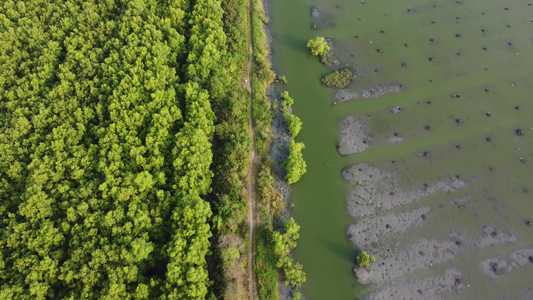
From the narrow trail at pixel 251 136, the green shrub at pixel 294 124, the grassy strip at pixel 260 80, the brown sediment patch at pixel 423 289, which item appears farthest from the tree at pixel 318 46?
the brown sediment patch at pixel 423 289

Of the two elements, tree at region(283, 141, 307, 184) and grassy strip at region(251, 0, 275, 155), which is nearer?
tree at region(283, 141, 307, 184)

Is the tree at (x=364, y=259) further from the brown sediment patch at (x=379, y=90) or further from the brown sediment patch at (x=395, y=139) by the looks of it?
the brown sediment patch at (x=379, y=90)

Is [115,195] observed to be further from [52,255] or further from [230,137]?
[230,137]

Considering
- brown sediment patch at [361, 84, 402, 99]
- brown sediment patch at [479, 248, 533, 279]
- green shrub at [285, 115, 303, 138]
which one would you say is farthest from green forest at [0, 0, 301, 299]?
brown sediment patch at [479, 248, 533, 279]

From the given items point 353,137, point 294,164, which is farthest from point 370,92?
point 294,164

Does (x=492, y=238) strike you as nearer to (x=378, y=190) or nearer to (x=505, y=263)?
(x=505, y=263)

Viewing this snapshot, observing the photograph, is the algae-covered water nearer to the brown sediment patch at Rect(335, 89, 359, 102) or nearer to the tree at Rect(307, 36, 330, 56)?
the brown sediment patch at Rect(335, 89, 359, 102)
